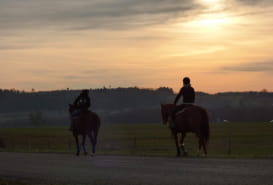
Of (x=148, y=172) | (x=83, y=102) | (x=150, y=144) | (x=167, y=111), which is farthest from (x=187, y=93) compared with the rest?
(x=150, y=144)

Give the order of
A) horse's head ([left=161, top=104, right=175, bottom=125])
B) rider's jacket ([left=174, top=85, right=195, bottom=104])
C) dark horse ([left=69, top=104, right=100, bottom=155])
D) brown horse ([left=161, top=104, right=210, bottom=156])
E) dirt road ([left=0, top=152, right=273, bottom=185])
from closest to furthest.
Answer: dirt road ([left=0, top=152, right=273, bottom=185]) → brown horse ([left=161, top=104, right=210, bottom=156]) → rider's jacket ([left=174, top=85, right=195, bottom=104]) → horse's head ([left=161, top=104, right=175, bottom=125]) → dark horse ([left=69, top=104, right=100, bottom=155])

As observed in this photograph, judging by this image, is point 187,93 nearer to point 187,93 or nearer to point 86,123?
point 187,93

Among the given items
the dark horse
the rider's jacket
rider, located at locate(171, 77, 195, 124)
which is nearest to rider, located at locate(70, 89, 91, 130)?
the dark horse

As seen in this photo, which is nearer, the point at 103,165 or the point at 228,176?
the point at 228,176

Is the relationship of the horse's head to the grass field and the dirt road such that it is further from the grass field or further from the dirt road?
the dirt road

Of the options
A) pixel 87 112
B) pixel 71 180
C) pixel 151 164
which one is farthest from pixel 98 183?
pixel 87 112

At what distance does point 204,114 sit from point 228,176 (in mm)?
8111

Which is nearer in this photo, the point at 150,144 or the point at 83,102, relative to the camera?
the point at 83,102

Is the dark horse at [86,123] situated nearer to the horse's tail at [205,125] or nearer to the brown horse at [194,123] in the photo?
the brown horse at [194,123]

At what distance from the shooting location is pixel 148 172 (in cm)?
1559

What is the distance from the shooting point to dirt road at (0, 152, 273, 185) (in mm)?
13422

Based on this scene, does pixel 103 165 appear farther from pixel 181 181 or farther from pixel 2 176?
pixel 181 181

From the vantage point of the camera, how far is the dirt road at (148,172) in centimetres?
1342

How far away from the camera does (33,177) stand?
16.7 m
